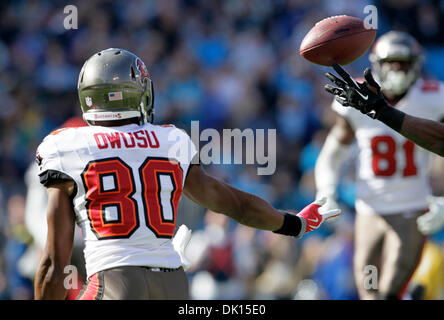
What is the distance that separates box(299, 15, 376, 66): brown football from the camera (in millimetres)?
4406

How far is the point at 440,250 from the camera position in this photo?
7.61 m

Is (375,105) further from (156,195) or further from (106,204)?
(106,204)

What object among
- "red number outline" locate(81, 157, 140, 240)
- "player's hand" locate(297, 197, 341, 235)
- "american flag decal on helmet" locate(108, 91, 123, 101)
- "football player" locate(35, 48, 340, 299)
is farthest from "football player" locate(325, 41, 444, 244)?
"red number outline" locate(81, 157, 140, 240)

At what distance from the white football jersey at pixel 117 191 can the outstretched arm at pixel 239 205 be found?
277 mm

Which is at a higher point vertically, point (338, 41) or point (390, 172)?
point (338, 41)

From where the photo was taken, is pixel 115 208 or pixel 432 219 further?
pixel 432 219

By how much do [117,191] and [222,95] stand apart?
24.5ft

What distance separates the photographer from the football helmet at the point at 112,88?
142 inches

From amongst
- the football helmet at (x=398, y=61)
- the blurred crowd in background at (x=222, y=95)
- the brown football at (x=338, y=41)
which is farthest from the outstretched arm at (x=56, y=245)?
the blurred crowd in background at (x=222, y=95)

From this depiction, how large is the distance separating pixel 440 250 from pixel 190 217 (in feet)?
9.12

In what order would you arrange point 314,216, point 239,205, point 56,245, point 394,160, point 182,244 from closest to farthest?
point 56,245
point 182,244
point 239,205
point 314,216
point 394,160

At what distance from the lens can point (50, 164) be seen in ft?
11.0

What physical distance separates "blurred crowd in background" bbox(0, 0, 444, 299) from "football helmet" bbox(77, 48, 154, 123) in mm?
4756

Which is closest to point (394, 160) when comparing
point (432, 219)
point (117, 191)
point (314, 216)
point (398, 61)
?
point (432, 219)
